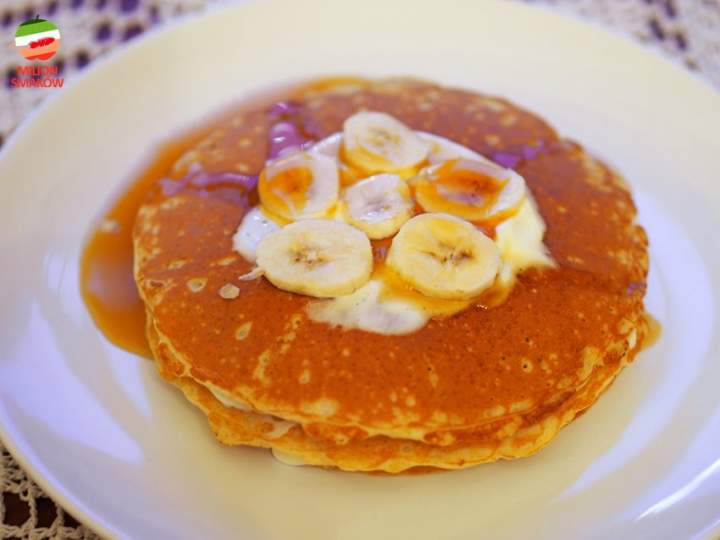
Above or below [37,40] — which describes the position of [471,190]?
above

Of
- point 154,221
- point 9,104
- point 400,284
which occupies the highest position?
point 400,284

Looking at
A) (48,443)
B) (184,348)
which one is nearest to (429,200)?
(184,348)

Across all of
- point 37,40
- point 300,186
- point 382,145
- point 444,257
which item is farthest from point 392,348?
point 37,40

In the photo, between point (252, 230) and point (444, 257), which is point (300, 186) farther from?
point (444, 257)

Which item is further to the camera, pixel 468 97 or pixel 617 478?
pixel 468 97

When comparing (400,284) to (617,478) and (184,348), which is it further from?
(617,478)

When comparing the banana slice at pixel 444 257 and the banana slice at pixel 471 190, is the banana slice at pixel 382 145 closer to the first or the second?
the banana slice at pixel 471 190

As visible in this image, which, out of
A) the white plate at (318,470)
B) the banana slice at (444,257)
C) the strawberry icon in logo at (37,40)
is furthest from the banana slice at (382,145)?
the strawberry icon in logo at (37,40)
